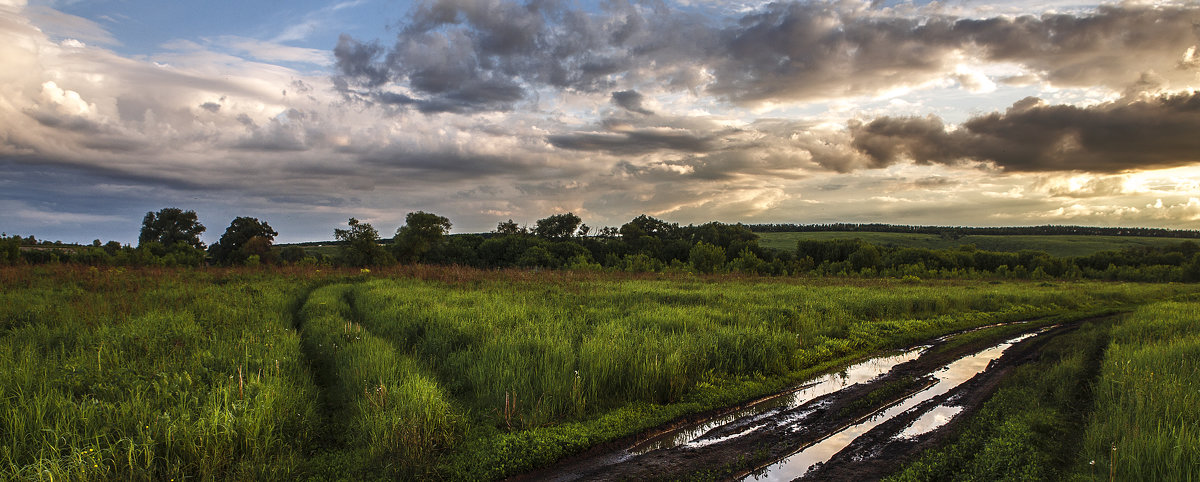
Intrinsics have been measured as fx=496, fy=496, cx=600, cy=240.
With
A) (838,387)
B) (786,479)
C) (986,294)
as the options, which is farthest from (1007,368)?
(986,294)

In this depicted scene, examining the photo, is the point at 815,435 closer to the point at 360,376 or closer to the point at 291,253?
the point at 360,376

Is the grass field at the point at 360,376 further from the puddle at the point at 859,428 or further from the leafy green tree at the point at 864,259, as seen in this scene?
the leafy green tree at the point at 864,259

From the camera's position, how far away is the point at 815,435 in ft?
20.8

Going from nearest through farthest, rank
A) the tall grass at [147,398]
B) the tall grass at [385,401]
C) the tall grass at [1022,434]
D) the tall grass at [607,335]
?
1. the tall grass at [147,398]
2. the tall grass at [1022,434]
3. the tall grass at [385,401]
4. the tall grass at [607,335]

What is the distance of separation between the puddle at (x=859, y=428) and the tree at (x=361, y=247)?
150 ft

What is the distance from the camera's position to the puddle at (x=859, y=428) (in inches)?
210

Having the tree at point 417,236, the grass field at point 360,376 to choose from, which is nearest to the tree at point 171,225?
the tree at point 417,236

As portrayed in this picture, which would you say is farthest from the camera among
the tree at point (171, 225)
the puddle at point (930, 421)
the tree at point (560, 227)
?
the tree at point (560, 227)

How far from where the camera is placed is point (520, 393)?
23.7ft

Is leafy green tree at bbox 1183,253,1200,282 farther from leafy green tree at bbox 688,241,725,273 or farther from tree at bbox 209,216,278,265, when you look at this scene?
tree at bbox 209,216,278,265

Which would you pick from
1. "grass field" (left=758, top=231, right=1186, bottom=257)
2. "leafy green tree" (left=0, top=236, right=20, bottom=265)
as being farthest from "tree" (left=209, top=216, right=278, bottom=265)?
"grass field" (left=758, top=231, right=1186, bottom=257)

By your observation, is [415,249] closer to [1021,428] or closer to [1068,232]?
[1021,428]

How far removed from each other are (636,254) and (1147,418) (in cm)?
5532

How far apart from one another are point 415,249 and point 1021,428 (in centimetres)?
5884
